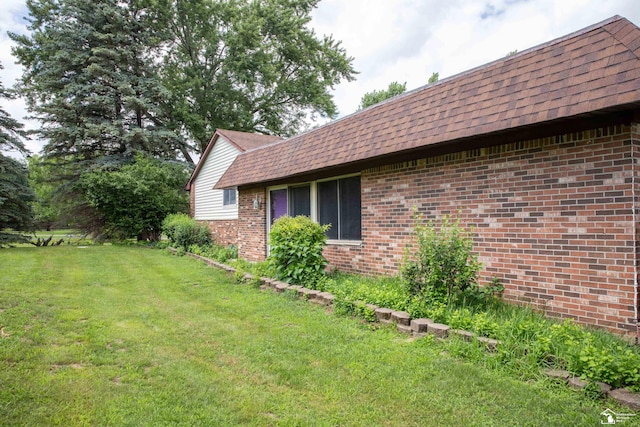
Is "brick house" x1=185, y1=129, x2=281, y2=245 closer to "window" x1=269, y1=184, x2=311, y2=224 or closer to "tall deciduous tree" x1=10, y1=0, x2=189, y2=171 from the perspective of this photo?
"window" x1=269, y1=184, x2=311, y2=224

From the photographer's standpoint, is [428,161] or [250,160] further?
[250,160]

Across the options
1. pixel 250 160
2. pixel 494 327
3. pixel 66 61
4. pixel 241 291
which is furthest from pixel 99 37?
pixel 494 327

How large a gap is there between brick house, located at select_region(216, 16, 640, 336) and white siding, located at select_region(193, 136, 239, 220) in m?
9.08

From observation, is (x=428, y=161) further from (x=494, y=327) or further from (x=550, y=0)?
(x=550, y=0)

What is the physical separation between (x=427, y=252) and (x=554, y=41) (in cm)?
322

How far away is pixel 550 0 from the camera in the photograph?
1215 centimetres

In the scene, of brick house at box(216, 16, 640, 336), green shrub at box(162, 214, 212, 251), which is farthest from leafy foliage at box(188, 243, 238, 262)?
brick house at box(216, 16, 640, 336)

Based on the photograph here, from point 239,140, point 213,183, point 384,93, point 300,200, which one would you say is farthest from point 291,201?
point 384,93

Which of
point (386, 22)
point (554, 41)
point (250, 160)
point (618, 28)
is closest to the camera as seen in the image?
point (618, 28)

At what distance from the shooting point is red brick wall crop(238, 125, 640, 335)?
13.0ft

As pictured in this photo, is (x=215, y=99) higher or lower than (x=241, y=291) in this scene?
higher

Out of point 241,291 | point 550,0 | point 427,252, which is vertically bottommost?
point 241,291

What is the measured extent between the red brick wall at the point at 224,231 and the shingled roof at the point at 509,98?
7.48 m

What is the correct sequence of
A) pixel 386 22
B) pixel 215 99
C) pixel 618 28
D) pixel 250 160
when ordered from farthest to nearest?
pixel 215 99 → pixel 386 22 → pixel 250 160 → pixel 618 28
